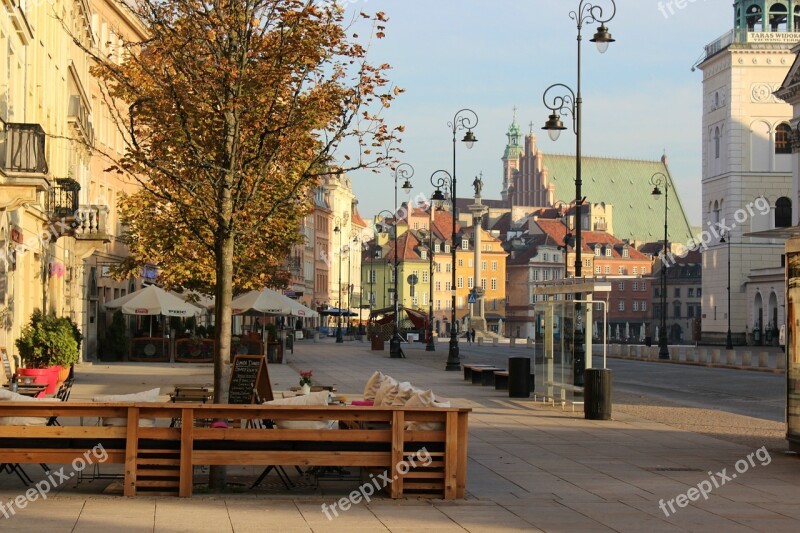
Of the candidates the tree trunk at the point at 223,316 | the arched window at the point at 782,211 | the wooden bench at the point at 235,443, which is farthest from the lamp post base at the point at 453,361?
the arched window at the point at 782,211

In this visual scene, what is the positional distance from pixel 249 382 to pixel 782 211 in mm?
92538

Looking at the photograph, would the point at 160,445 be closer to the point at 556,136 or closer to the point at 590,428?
the point at 590,428

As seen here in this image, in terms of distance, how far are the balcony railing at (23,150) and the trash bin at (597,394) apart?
34.2 ft

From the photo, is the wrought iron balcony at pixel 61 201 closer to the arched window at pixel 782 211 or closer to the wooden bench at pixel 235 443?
the wooden bench at pixel 235 443

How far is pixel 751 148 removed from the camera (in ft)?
345

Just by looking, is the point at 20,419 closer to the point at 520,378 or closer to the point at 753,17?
the point at 520,378

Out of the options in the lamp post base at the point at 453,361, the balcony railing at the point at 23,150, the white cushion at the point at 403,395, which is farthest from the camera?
the lamp post base at the point at 453,361

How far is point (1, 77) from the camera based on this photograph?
24391 mm

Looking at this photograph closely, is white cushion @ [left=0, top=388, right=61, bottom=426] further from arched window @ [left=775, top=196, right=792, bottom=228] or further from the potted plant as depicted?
arched window @ [left=775, top=196, right=792, bottom=228]
